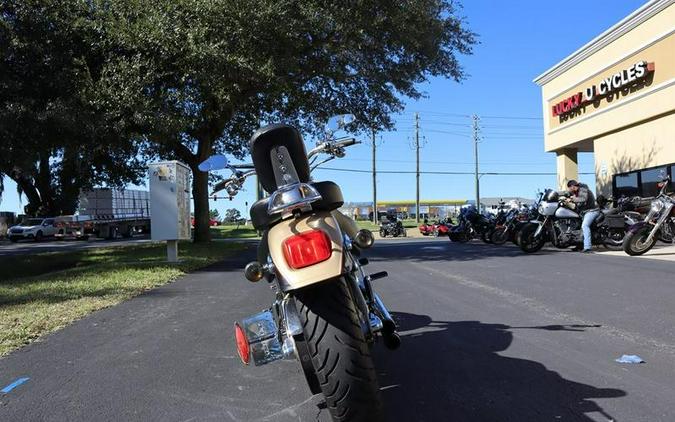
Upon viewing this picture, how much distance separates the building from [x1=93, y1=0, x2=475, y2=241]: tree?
18.0 feet

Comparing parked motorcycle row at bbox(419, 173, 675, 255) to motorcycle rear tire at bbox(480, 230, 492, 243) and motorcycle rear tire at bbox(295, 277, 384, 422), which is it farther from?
motorcycle rear tire at bbox(295, 277, 384, 422)

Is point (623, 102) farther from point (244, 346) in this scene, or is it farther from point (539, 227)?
point (244, 346)

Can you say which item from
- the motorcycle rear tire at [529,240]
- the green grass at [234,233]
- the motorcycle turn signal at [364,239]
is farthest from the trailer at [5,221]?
the motorcycle turn signal at [364,239]

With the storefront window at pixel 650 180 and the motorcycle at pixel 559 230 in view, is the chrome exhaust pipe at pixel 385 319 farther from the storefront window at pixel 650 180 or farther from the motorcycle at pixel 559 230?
the storefront window at pixel 650 180

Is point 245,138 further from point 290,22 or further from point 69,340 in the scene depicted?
point 69,340

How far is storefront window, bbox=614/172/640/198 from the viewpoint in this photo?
66.7 feet

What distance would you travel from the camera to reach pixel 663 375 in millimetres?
4305

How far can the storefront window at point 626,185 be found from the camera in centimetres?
2034

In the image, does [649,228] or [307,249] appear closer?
[307,249]

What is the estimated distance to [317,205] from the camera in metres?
3.51

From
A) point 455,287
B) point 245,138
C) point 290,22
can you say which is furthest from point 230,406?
point 245,138

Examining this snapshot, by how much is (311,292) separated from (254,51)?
12.4 meters

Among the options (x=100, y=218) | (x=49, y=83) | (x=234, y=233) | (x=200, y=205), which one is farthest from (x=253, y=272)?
(x=100, y=218)

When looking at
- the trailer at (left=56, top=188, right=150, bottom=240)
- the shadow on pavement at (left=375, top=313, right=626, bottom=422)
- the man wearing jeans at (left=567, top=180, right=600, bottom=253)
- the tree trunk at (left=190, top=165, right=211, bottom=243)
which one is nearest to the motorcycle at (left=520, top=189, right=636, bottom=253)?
the man wearing jeans at (left=567, top=180, right=600, bottom=253)
